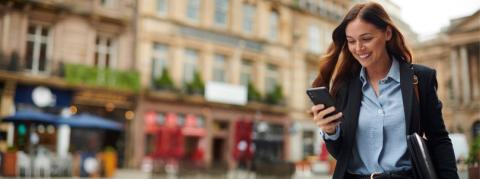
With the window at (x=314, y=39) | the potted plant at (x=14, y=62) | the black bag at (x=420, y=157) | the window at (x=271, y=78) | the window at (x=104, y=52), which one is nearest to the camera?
the black bag at (x=420, y=157)

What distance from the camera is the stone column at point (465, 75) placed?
34.4 m

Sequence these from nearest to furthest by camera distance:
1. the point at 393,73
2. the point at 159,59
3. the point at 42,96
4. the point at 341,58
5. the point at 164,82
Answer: the point at 393,73, the point at 341,58, the point at 42,96, the point at 164,82, the point at 159,59

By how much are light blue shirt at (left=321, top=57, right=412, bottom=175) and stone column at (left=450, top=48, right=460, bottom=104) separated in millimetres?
35514

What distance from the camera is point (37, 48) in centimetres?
2327

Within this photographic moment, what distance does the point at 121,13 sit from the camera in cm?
2564

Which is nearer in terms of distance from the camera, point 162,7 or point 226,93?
point 162,7

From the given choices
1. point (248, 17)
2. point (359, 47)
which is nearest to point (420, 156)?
point (359, 47)

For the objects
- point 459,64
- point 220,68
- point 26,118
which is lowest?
point 26,118

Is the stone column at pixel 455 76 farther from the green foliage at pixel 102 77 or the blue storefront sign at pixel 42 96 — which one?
the blue storefront sign at pixel 42 96

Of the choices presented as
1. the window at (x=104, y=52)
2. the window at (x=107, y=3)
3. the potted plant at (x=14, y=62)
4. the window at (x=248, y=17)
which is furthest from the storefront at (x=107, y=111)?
the window at (x=248, y=17)

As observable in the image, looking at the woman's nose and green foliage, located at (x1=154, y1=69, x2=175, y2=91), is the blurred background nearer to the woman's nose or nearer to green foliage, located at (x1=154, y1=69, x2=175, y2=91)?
green foliage, located at (x1=154, y1=69, x2=175, y2=91)

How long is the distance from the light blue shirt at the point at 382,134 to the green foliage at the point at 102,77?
22.5 meters

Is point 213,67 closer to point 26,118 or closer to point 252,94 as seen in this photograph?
point 252,94

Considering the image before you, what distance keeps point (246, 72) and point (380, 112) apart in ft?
98.7
